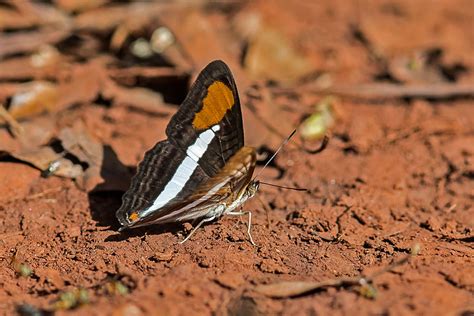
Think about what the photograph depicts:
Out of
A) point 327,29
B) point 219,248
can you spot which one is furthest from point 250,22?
point 219,248

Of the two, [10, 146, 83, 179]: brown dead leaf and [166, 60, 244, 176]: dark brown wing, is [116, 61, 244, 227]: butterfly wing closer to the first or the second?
[166, 60, 244, 176]: dark brown wing

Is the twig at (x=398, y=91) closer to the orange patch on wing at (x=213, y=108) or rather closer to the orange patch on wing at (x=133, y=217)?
the orange patch on wing at (x=213, y=108)

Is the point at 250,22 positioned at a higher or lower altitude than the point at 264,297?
higher

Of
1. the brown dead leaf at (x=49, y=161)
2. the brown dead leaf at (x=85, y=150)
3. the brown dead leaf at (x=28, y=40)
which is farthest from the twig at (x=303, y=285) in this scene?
the brown dead leaf at (x=28, y=40)

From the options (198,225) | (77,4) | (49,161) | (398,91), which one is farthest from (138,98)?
(398,91)

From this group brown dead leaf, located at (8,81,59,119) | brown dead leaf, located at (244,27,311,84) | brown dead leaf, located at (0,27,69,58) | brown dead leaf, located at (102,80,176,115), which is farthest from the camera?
brown dead leaf, located at (244,27,311,84)

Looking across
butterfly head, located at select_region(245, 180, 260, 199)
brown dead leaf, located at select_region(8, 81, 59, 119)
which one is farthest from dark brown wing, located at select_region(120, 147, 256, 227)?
brown dead leaf, located at select_region(8, 81, 59, 119)

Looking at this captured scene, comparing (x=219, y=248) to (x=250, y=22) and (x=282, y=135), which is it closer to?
(x=282, y=135)
